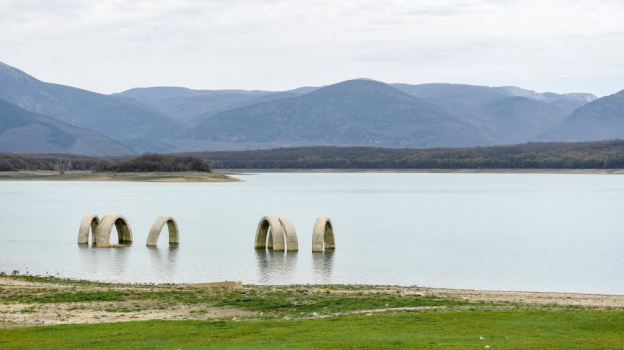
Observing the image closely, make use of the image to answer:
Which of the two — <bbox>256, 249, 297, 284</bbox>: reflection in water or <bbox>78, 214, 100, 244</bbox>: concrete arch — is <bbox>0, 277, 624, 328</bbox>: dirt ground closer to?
<bbox>256, 249, 297, 284</bbox>: reflection in water

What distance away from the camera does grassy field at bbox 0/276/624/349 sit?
1507 centimetres

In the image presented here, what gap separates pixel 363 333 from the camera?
16.0m

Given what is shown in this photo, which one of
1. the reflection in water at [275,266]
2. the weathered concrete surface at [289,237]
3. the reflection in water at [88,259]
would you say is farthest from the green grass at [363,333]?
the weathered concrete surface at [289,237]

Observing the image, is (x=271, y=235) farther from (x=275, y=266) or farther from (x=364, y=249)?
(x=275, y=266)

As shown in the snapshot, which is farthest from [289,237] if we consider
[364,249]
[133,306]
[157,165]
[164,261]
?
[157,165]

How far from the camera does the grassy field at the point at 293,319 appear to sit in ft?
49.4

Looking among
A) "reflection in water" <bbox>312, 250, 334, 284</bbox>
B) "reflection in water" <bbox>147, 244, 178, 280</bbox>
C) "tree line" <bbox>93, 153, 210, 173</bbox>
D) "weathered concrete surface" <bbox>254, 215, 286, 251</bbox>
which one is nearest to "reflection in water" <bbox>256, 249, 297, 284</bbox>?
"weathered concrete surface" <bbox>254, 215, 286, 251</bbox>

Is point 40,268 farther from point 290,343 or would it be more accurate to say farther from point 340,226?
point 340,226

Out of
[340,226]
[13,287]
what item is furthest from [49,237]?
[13,287]

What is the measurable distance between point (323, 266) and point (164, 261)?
6.37m

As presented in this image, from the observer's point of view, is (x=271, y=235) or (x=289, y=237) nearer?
(x=289, y=237)

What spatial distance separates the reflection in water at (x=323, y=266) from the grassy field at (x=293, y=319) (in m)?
5.39

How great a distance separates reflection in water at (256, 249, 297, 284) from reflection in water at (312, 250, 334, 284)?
747mm

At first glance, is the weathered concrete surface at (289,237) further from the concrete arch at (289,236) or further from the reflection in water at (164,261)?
the reflection in water at (164,261)
